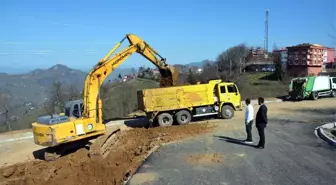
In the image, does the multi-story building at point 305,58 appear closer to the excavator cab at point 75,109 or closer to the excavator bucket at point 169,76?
the excavator bucket at point 169,76

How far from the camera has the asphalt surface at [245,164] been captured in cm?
1044

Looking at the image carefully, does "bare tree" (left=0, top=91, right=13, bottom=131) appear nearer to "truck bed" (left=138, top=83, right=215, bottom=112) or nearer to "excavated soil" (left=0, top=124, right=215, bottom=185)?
"truck bed" (left=138, top=83, right=215, bottom=112)

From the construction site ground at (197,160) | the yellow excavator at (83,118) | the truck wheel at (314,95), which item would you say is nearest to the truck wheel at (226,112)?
the construction site ground at (197,160)

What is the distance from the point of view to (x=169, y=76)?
22969 millimetres

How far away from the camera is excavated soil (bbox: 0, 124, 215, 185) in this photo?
1323 centimetres

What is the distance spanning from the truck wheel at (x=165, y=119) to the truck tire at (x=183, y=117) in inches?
17.4

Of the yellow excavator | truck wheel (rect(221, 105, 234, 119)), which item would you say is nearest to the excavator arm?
the yellow excavator

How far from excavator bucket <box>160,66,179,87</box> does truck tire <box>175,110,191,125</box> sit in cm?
192

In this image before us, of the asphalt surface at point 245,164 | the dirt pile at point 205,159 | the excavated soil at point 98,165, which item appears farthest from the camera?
the excavated soil at point 98,165


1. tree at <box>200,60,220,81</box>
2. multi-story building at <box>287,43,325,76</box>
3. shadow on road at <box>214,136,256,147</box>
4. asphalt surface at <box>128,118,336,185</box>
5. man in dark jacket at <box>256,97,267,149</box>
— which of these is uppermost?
multi-story building at <box>287,43,325,76</box>

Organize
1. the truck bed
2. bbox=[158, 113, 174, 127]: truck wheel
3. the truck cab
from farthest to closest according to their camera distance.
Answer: the truck cab
bbox=[158, 113, 174, 127]: truck wheel
the truck bed

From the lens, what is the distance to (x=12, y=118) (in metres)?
56.6

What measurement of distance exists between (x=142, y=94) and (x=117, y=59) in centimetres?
298

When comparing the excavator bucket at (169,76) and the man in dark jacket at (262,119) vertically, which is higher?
the excavator bucket at (169,76)
